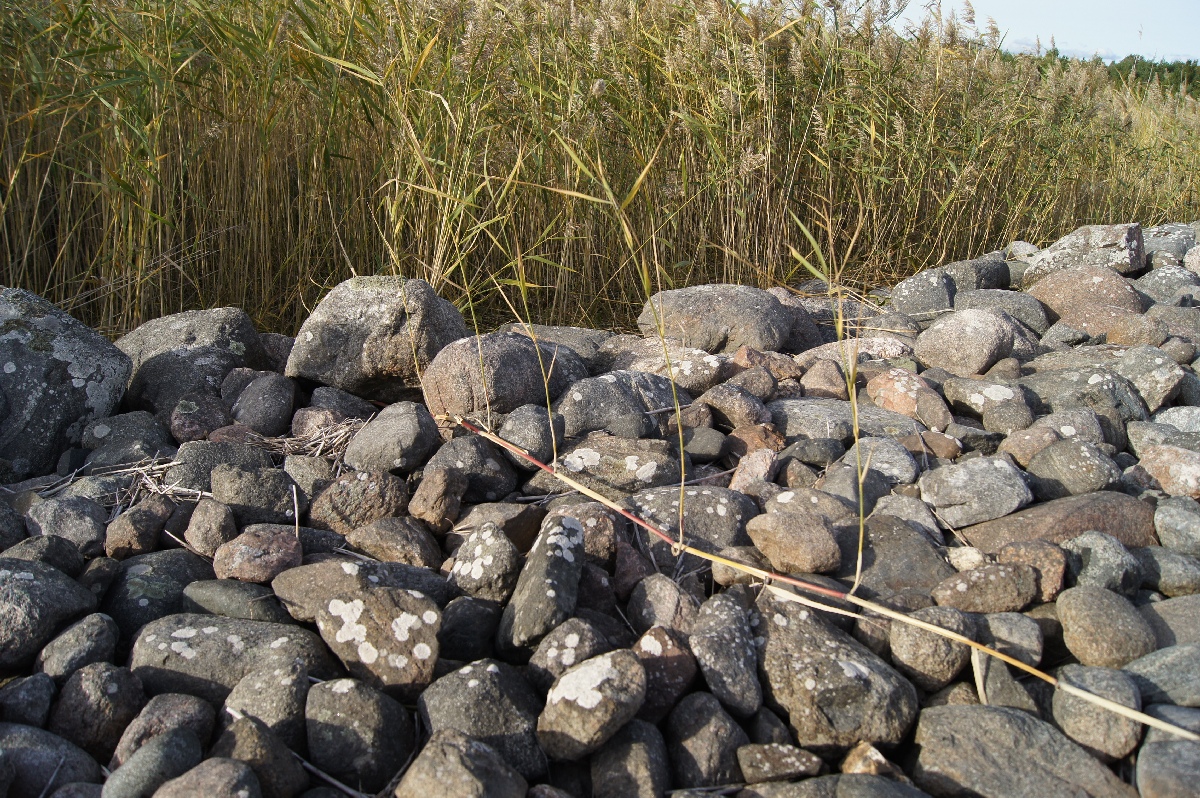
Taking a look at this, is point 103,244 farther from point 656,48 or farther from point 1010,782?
point 1010,782

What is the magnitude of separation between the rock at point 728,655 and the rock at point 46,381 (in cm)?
179

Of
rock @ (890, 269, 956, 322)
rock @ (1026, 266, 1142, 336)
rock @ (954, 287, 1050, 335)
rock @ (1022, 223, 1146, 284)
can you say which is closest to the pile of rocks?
rock @ (1026, 266, 1142, 336)

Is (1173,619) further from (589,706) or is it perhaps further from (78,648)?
(78,648)

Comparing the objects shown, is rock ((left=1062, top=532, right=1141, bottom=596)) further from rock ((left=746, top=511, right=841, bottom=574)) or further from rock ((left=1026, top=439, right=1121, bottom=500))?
rock ((left=746, top=511, right=841, bottom=574))

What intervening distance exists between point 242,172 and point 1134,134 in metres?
6.28

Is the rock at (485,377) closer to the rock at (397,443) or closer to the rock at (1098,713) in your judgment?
the rock at (397,443)

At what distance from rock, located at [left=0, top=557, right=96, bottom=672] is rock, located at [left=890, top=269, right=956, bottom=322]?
309 centimetres

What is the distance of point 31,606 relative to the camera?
4.84ft

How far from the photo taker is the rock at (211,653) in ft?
4.69

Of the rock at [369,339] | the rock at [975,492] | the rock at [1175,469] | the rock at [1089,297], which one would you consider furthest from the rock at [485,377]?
the rock at [1089,297]

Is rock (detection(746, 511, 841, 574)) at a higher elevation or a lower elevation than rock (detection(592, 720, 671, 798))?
higher

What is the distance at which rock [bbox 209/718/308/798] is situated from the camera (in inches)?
47.6

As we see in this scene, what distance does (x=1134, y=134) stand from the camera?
651 cm

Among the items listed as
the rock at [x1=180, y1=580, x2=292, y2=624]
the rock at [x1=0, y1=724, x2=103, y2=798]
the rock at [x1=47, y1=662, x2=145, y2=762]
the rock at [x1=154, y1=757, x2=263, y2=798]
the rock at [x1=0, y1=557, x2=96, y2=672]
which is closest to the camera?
the rock at [x1=154, y1=757, x2=263, y2=798]
